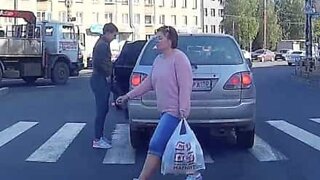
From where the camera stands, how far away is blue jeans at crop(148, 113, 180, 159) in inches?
272

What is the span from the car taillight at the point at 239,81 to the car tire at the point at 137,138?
1491 mm

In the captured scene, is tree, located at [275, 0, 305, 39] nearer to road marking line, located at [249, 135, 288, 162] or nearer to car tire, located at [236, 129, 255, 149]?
road marking line, located at [249, 135, 288, 162]

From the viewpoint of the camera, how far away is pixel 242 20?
9088cm

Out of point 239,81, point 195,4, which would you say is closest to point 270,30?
point 195,4

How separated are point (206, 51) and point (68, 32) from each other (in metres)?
20.0

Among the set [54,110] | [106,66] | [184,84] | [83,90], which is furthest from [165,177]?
[83,90]

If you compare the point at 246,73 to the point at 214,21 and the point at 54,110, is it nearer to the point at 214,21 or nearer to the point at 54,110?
the point at 54,110

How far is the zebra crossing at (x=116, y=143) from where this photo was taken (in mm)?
9719

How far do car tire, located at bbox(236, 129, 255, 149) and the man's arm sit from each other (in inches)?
83.9

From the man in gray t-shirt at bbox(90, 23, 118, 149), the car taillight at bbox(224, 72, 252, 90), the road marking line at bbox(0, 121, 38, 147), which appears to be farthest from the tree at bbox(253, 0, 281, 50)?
the car taillight at bbox(224, 72, 252, 90)

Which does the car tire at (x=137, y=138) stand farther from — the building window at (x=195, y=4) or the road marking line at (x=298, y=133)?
the building window at (x=195, y=4)

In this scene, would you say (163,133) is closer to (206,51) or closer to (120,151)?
(206,51)

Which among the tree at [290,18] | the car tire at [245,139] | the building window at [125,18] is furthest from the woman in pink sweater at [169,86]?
the tree at [290,18]

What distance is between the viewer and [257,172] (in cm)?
871
